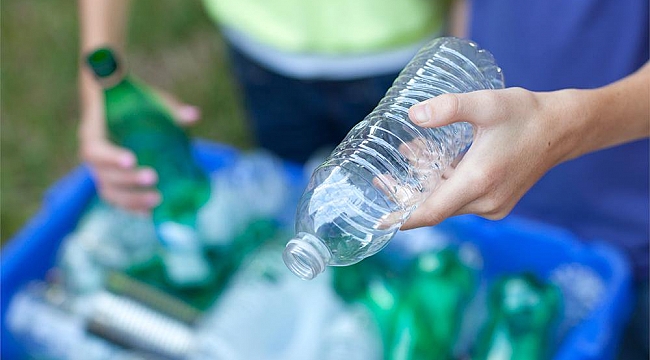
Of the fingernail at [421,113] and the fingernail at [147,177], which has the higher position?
the fingernail at [147,177]

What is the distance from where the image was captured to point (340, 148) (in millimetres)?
648

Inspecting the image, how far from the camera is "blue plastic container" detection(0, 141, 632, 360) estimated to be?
1003 mm

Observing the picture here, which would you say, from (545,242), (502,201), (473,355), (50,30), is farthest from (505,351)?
(50,30)

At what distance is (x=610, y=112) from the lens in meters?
0.69

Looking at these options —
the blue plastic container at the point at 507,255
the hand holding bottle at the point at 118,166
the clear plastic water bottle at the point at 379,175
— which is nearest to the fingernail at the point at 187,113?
the hand holding bottle at the point at 118,166

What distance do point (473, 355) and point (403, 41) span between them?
483 mm

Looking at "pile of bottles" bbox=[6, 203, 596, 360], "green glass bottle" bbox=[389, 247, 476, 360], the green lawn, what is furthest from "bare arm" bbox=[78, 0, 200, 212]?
the green lawn

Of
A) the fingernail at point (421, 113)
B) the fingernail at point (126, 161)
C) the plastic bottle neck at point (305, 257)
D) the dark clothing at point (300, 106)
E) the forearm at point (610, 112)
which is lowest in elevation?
the plastic bottle neck at point (305, 257)

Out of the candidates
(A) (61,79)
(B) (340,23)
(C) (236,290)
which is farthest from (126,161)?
(A) (61,79)

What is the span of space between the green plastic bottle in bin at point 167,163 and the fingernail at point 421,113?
577 millimetres

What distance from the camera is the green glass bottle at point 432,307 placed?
983 mm

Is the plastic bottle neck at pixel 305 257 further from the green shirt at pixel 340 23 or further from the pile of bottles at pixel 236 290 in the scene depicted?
the green shirt at pixel 340 23

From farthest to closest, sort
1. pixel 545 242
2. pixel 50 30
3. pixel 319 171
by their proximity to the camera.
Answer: pixel 50 30
pixel 545 242
pixel 319 171

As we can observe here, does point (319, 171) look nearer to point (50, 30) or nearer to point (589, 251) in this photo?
point (589, 251)
